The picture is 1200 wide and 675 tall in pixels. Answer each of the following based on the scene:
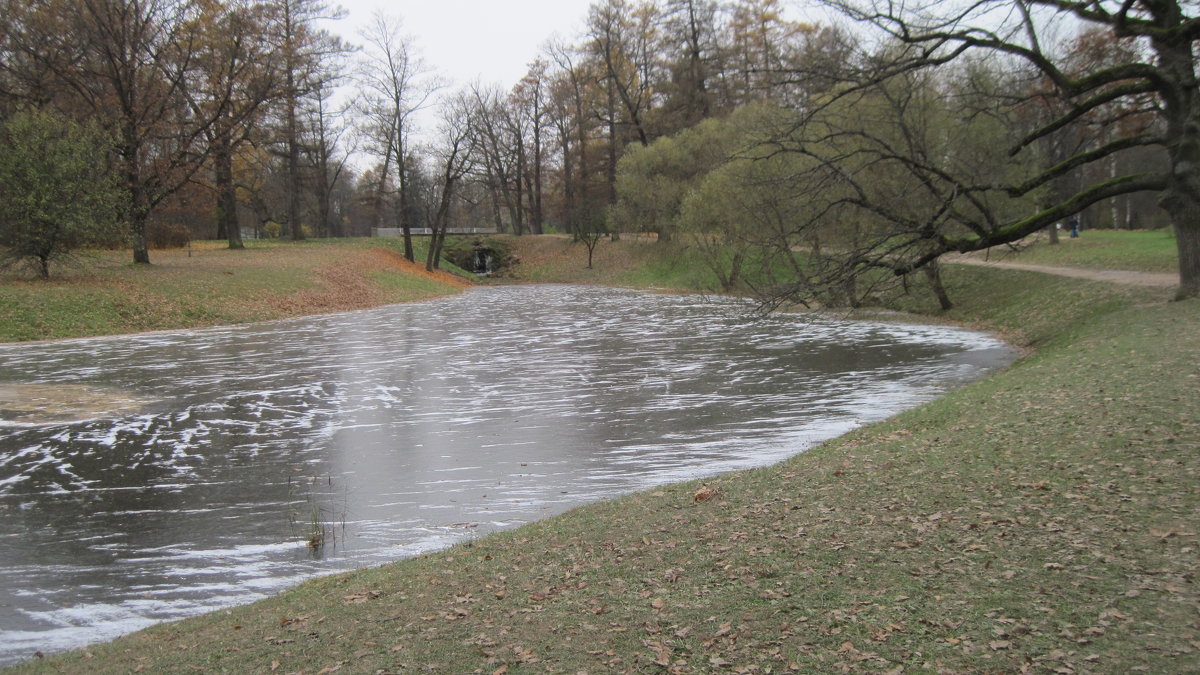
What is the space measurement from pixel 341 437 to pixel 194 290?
22.4m

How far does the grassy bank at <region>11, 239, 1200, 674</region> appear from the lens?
458 cm

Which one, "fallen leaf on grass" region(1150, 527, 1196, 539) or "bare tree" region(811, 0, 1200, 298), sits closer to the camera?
"fallen leaf on grass" region(1150, 527, 1196, 539)

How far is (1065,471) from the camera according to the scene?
7.17m

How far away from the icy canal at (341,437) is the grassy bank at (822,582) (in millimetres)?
1195

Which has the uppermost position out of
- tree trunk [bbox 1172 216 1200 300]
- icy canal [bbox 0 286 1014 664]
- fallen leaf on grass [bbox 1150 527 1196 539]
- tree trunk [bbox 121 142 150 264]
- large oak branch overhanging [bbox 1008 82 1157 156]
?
tree trunk [bbox 121 142 150 264]

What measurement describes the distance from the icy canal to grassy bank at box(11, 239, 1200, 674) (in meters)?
1.19

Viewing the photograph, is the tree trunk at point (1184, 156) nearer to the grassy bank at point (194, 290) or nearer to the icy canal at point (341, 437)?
the icy canal at point (341, 437)

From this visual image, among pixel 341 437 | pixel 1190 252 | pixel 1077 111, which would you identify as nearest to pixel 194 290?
pixel 341 437

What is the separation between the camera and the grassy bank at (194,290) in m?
25.5

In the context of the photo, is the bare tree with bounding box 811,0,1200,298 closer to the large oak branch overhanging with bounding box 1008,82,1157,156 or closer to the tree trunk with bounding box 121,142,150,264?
the large oak branch overhanging with bounding box 1008,82,1157,156

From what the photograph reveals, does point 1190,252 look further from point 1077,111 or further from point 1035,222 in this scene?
point 1035,222

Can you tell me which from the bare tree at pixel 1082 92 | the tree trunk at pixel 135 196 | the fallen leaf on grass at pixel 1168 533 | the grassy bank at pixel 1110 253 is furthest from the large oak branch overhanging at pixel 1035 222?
the tree trunk at pixel 135 196

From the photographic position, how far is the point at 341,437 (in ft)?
41.3

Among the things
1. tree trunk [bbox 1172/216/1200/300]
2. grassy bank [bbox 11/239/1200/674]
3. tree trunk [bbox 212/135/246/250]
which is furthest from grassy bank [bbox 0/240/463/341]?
tree trunk [bbox 1172/216/1200/300]
